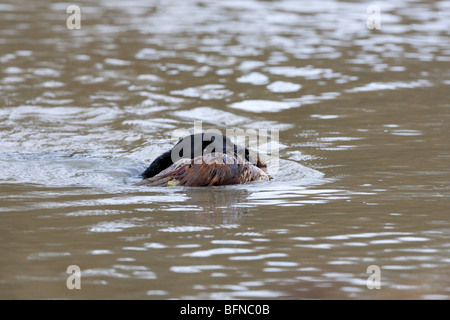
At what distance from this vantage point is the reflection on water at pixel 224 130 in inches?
164

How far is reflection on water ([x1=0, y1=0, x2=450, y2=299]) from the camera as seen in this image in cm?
417

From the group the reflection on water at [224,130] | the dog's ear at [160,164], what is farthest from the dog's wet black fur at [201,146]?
the reflection on water at [224,130]

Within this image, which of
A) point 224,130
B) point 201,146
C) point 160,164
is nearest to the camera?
point 201,146

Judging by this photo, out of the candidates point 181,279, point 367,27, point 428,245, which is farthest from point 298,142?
point 367,27

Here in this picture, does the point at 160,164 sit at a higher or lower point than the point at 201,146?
lower

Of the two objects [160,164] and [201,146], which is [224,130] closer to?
[160,164]

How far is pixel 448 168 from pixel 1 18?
37.3 ft

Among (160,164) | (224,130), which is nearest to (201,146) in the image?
(160,164)

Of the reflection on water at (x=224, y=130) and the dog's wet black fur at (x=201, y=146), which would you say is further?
the dog's wet black fur at (x=201, y=146)

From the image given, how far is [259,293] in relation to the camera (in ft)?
12.6

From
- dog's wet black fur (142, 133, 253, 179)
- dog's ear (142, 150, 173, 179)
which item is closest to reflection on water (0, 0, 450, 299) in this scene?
dog's ear (142, 150, 173, 179)

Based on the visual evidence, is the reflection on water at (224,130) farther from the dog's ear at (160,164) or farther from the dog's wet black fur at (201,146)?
the dog's wet black fur at (201,146)

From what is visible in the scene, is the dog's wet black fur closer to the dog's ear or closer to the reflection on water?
the dog's ear

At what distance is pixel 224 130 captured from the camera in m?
9.12
